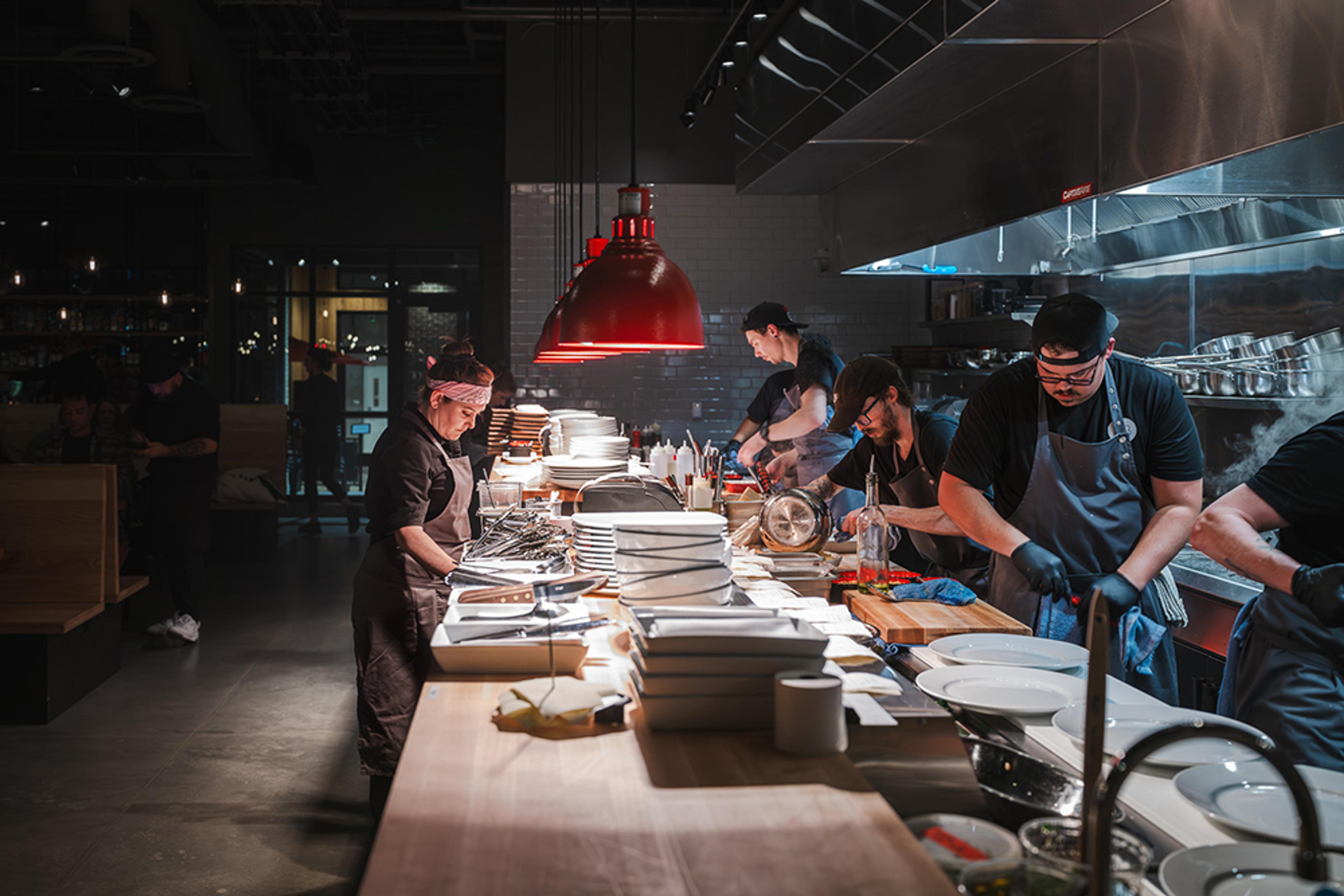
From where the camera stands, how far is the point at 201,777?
Result: 4348mm

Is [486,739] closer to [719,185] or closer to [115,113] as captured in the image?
[719,185]

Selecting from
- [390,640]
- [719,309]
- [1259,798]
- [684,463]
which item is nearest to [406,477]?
[390,640]

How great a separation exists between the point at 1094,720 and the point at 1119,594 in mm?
1750

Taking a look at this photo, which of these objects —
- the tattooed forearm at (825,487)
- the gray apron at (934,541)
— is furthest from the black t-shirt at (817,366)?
the gray apron at (934,541)

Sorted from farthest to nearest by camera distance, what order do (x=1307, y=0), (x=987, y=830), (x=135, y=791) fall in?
(x=135, y=791) → (x=1307, y=0) → (x=987, y=830)

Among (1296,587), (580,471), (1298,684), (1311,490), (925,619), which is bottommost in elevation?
(1298,684)

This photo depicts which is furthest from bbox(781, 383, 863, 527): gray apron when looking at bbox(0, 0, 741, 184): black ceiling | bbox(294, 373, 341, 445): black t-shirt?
bbox(294, 373, 341, 445): black t-shirt

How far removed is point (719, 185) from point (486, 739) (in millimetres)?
8755

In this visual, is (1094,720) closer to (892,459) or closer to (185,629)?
(892,459)

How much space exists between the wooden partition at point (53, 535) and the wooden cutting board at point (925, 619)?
13.9ft

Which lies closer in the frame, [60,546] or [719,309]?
[60,546]

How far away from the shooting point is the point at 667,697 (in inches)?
63.0

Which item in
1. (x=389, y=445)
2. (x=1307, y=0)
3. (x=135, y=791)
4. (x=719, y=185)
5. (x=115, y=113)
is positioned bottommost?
(x=135, y=791)

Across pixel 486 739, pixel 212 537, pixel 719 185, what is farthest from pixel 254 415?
pixel 486 739
